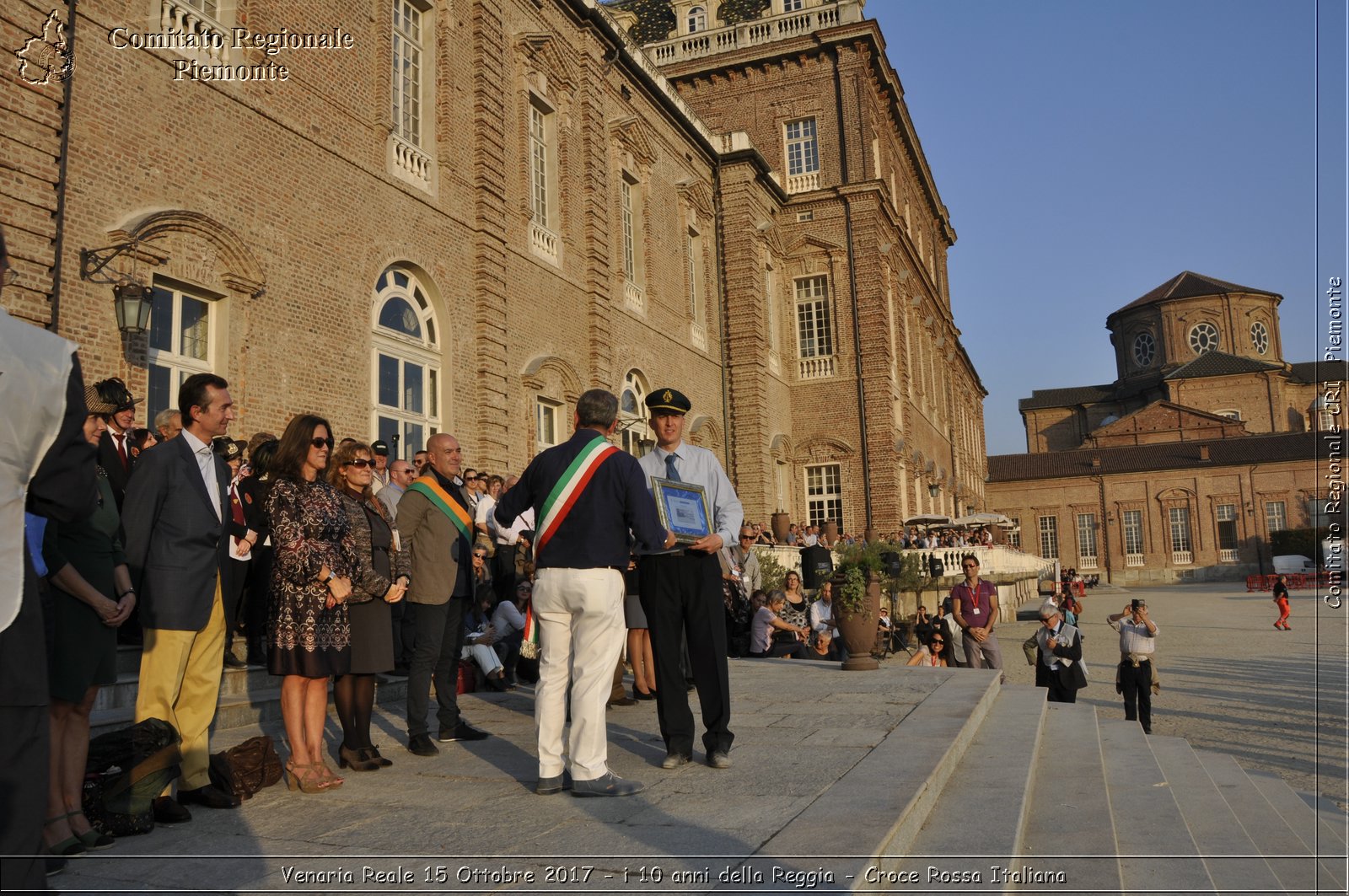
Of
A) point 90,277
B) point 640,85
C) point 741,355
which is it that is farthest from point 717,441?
point 90,277

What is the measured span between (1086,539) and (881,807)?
226 feet

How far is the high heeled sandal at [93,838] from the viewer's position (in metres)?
4.20

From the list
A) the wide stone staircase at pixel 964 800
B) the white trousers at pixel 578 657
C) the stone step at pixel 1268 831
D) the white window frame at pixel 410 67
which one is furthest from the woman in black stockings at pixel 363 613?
the white window frame at pixel 410 67

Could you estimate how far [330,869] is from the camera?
3834mm

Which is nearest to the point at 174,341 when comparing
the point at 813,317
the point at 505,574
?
the point at 505,574

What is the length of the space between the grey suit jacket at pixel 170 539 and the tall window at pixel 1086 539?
6898 cm

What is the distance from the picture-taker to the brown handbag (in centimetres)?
498

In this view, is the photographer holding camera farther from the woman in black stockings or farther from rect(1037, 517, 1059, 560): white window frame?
rect(1037, 517, 1059, 560): white window frame

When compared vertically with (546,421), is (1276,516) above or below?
below

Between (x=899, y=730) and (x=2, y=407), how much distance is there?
550cm

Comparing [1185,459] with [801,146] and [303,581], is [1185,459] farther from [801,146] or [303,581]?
[303,581]

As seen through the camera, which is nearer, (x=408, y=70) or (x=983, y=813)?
(x=983, y=813)

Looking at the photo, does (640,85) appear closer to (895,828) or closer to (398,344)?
(398,344)

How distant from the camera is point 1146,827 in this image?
5.60 m
